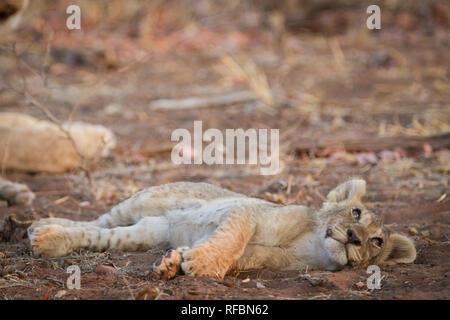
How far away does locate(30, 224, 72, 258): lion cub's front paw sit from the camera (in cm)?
390

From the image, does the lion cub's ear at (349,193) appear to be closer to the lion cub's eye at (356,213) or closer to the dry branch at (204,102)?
the lion cub's eye at (356,213)

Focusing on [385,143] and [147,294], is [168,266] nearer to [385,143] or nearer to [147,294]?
[147,294]

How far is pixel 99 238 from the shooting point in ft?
13.8

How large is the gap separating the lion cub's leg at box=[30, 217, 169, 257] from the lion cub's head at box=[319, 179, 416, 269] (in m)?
1.14

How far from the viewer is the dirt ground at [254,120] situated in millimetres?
3465

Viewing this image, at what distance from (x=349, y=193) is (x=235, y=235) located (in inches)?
40.1

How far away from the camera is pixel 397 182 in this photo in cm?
586

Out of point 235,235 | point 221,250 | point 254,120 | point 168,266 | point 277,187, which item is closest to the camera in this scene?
point 168,266

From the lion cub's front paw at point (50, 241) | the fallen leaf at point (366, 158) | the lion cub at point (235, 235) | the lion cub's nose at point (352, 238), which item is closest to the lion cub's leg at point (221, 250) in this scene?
the lion cub at point (235, 235)

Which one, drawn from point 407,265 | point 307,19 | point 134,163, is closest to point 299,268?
point 407,265

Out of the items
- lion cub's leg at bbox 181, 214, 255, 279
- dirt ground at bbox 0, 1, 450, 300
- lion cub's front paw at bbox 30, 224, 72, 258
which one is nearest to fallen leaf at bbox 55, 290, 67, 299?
dirt ground at bbox 0, 1, 450, 300

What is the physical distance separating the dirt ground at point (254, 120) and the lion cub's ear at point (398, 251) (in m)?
0.08

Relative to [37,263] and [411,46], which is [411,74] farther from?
[37,263]

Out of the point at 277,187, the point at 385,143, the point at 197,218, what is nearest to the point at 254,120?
the point at 385,143
